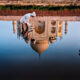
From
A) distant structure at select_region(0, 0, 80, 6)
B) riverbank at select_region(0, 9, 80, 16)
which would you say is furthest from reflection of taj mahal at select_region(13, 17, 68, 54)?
distant structure at select_region(0, 0, 80, 6)

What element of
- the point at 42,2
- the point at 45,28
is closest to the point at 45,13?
the point at 45,28

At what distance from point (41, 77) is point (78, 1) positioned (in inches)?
→ 390

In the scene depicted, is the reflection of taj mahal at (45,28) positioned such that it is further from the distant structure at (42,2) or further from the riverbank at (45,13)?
the distant structure at (42,2)

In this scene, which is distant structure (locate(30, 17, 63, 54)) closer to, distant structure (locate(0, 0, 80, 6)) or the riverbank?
the riverbank

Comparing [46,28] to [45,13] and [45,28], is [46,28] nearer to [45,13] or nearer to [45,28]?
[45,28]

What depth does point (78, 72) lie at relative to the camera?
270 centimetres

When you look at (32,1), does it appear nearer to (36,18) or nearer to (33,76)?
(36,18)

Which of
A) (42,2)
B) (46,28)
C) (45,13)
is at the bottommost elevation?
(46,28)

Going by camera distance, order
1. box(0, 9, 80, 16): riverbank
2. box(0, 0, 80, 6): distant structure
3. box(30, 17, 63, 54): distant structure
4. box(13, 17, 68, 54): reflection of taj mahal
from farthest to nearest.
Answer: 1. box(0, 0, 80, 6): distant structure
2. box(0, 9, 80, 16): riverbank
3. box(30, 17, 63, 54): distant structure
4. box(13, 17, 68, 54): reflection of taj mahal

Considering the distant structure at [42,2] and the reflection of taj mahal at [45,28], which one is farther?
the distant structure at [42,2]

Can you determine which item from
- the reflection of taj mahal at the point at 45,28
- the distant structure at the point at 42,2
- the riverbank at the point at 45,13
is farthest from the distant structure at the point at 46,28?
the distant structure at the point at 42,2

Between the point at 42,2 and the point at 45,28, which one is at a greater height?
the point at 42,2

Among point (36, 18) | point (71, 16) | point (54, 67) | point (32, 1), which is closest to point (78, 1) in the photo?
point (32, 1)

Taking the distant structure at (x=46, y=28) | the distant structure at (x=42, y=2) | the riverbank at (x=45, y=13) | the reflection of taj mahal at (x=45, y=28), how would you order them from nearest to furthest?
the reflection of taj mahal at (x=45, y=28) < the distant structure at (x=46, y=28) < the riverbank at (x=45, y=13) < the distant structure at (x=42, y=2)
